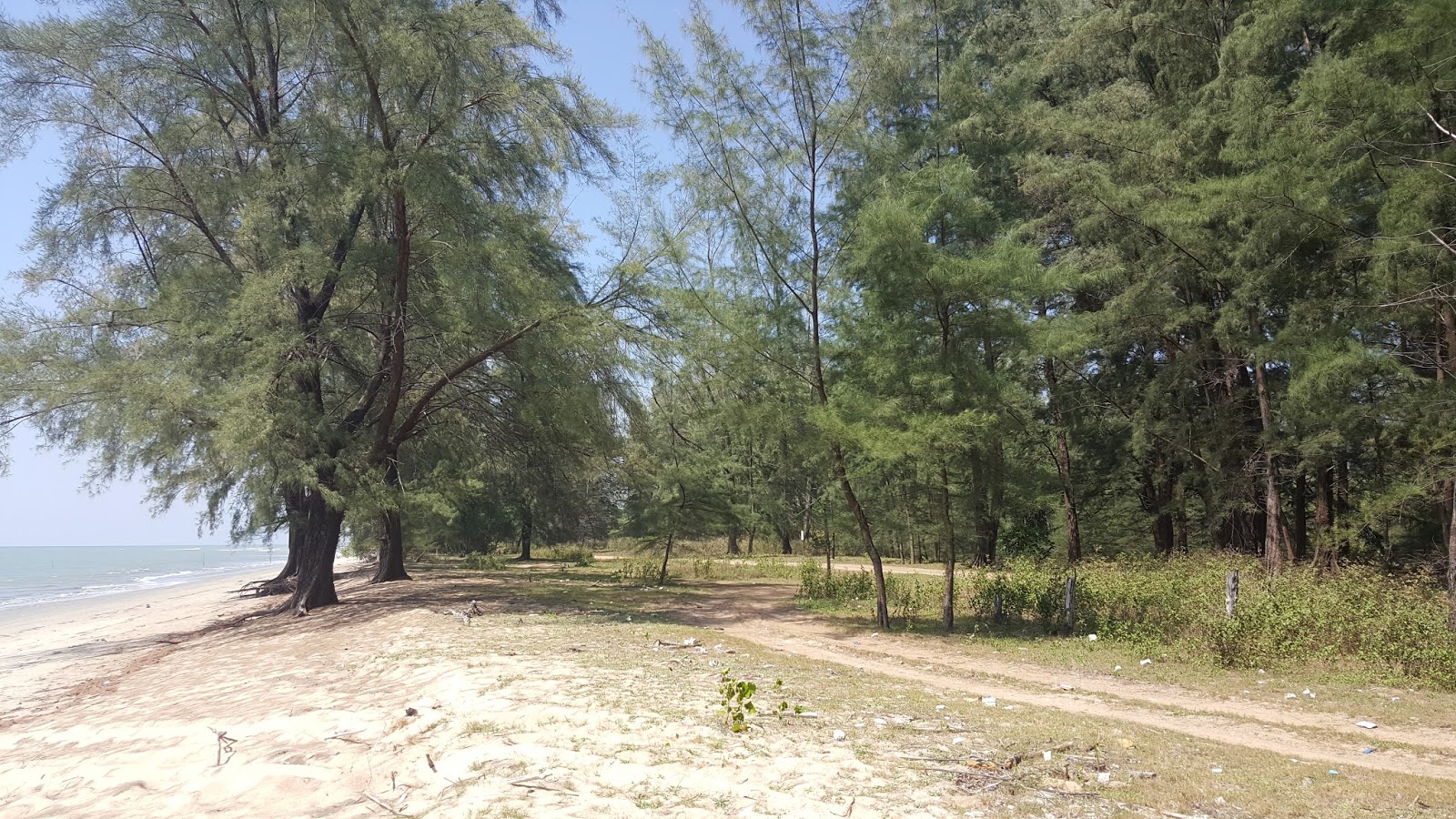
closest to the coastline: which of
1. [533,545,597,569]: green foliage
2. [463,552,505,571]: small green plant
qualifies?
[463,552,505,571]: small green plant

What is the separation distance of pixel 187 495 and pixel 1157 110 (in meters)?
25.7

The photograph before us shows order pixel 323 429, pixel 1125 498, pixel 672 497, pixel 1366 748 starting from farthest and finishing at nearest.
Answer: pixel 1125 498 → pixel 672 497 → pixel 323 429 → pixel 1366 748

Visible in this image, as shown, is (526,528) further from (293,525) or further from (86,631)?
(86,631)

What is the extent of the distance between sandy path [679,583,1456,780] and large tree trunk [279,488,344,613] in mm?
8894

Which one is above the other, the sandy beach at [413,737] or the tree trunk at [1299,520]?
the tree trunk at [1299,520]

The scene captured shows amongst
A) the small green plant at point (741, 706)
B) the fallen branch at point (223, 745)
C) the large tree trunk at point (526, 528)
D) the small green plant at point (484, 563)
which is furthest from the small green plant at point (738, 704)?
the large tree trunk at point (526, 528)

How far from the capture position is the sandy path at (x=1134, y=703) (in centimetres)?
643

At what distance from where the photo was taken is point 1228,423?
19.4 m

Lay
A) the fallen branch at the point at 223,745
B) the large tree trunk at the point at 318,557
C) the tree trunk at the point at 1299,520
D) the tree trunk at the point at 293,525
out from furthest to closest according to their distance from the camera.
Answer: the tree trunk at the point at 293,525 → the tree trunk at the point at 1299,520 → the large tree trunk at the point at 318,557 → the fallen branch at the point at 223,745

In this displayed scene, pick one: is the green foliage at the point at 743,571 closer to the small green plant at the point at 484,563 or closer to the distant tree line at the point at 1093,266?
the distant tree line at the point at 1093,266

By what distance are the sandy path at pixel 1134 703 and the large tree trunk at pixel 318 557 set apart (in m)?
8.89

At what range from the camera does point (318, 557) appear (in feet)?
54.5

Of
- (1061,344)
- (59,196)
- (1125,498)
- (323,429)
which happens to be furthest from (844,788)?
(1125,498)

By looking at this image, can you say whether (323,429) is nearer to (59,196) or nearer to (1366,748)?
(59,196)
